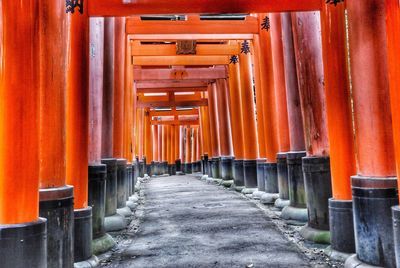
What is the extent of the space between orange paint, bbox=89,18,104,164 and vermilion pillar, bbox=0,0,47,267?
246cm

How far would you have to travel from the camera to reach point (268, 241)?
209 inches

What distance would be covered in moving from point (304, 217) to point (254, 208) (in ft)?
6.67

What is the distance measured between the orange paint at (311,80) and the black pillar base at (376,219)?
1669 mm

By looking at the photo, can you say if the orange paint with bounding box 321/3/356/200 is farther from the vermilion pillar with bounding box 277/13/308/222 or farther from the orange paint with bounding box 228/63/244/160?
the orange paint with bounding box 228/63/244/160

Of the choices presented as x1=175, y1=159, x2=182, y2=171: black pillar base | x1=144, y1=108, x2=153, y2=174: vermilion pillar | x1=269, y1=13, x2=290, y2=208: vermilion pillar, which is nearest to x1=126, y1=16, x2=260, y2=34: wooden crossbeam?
x1=269, y1=13, x2=290, y2=208: vermilion pillar

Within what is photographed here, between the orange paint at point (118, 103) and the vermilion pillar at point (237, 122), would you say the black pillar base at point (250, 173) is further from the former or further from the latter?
the orange paint at point (118, 103)

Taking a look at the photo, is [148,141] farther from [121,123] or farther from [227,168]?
[121,123]

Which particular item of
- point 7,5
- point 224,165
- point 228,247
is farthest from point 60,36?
point 224,165

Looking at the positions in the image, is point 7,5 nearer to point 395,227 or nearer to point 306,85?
point 395,227

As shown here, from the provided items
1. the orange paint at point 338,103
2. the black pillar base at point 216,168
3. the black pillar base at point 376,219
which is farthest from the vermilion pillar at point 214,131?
the black pillar base at point 376,219

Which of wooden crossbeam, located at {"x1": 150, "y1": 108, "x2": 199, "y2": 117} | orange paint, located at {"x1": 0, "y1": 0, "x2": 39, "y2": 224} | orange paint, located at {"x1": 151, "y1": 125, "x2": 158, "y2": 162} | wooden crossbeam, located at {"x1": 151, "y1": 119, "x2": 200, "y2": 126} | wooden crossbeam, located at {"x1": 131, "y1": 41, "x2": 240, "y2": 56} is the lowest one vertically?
orange paint, located at {"x1": 0, "y1": 0, "x2": 39, "y2": 224}

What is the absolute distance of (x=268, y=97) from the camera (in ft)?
30.0

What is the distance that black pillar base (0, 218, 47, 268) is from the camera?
2.59 m

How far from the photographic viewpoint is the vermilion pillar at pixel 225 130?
49.8 ft
